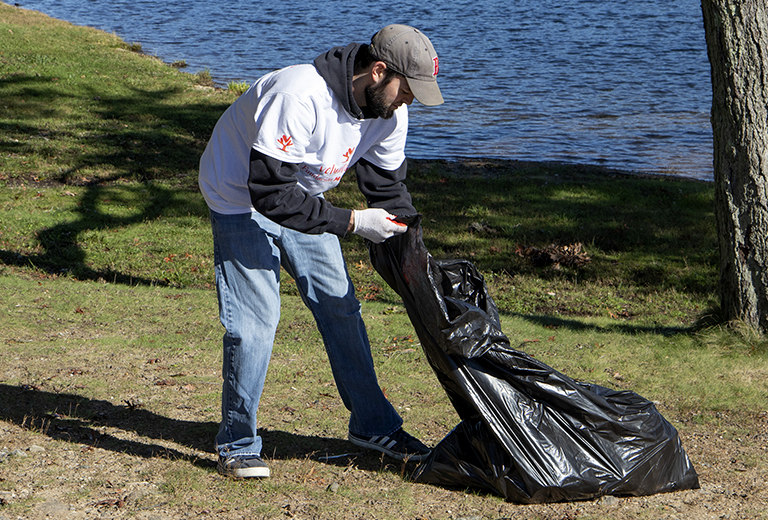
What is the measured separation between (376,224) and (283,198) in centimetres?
44

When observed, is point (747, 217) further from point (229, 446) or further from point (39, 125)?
point (39, 125)

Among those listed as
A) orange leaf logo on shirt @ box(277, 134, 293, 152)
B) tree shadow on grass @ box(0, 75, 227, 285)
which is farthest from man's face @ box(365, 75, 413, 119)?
tree shadow on grass @ box(0, 75, 227, 285)

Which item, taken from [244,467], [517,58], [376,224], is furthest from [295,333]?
[517,58]

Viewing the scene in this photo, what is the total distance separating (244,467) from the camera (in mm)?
3594

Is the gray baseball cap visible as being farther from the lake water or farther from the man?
the lake water

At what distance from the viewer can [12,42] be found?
65.9 ft

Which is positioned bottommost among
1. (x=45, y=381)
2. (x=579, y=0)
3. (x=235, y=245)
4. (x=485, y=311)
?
(x=579, y=0)

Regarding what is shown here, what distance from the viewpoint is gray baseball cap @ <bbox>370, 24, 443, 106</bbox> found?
310 centimetres

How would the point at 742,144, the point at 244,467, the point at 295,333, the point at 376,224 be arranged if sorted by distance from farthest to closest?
the point at 295,333 → the point at 742,144 → the point at 244,467 → the point at 376,224

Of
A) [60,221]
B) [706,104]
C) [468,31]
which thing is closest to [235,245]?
[60,221]

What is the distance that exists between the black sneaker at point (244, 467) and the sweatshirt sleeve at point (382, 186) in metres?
1.26

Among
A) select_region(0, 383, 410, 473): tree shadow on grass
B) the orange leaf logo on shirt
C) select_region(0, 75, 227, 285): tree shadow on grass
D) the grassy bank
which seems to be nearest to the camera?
the orange leaf logo on shirt

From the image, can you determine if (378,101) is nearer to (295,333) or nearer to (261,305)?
(261,305)

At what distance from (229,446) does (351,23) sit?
3056cm
